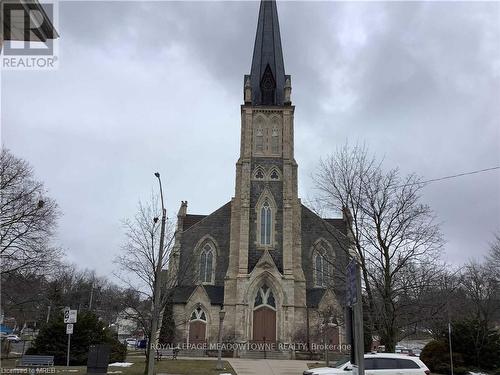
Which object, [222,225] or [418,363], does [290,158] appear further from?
[418,363]

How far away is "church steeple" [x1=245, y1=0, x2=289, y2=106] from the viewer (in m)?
46.7

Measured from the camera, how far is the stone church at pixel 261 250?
37656mm

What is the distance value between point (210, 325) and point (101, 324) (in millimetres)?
14625

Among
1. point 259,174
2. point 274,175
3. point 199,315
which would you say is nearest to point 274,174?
point 274,175

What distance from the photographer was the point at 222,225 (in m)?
43.6

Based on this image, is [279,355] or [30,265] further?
[279,355]

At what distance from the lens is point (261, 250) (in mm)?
40156

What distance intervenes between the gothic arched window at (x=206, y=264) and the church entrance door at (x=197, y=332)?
13.2ft

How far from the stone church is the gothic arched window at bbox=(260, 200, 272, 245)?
87 millimetres

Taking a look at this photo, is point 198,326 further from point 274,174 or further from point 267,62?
point 267,62

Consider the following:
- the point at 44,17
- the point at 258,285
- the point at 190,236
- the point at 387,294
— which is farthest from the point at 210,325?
the point at 44,17

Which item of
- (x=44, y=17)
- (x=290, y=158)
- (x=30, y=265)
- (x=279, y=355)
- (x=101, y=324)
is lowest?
(x=279, y=355)
